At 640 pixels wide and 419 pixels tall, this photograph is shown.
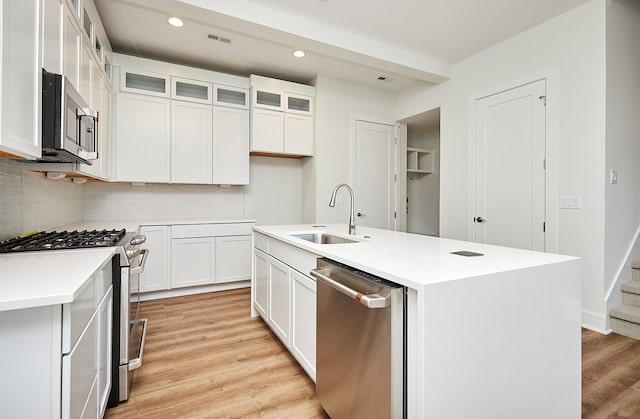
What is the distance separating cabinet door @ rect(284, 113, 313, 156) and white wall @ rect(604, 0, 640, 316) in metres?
3.05

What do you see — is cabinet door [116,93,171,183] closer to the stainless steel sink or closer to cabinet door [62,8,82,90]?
cabinet door [62,8,82,90]

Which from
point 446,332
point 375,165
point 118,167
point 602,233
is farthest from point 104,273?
point 375,165

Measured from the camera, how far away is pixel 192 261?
360 centimetres

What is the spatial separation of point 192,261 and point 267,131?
1.83m

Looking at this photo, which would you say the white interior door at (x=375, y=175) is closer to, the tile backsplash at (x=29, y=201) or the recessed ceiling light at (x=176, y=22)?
the recessed ceiling light at (x=176, y=22)

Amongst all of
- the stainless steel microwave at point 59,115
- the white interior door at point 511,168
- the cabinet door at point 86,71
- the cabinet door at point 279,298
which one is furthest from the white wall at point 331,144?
the stainless steel microwave at point 59,115

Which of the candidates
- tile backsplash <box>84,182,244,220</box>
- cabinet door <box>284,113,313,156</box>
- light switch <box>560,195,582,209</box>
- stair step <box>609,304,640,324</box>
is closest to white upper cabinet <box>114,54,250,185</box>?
tile backsplash <box>84,182,244,220</box>

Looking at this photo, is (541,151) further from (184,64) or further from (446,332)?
(184,64)

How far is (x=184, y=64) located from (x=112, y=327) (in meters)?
3.34

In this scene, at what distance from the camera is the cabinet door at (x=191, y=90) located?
363 cm

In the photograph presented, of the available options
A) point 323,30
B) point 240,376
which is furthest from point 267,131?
point 240,376

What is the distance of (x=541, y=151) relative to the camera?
120 inches

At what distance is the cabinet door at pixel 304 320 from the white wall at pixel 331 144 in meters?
2.35

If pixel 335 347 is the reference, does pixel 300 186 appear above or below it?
above
